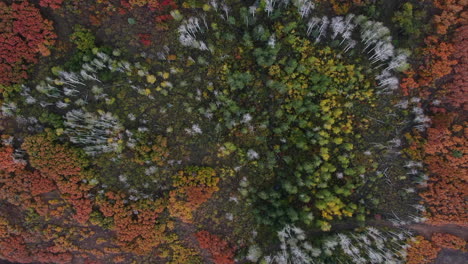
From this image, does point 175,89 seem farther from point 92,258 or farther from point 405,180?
point 405,180

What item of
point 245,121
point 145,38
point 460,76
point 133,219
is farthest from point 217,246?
point 460,76

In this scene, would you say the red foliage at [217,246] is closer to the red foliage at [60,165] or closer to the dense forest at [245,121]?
the dense forest at [245,121]

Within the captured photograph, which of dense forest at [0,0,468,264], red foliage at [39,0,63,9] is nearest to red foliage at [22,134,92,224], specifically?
dense forest at [0,0,468,264]

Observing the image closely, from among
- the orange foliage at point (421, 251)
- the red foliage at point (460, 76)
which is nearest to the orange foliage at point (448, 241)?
the orange foliage at point (421, 251)

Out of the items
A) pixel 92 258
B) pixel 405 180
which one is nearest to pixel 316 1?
pixel 405 180

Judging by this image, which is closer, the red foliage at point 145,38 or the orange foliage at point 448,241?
the red foliage at point 145,38
